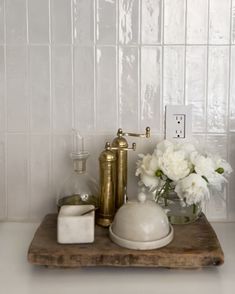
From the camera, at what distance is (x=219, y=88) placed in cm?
124

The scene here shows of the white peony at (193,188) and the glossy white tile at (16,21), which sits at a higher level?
the glossy white tile at (16,21)

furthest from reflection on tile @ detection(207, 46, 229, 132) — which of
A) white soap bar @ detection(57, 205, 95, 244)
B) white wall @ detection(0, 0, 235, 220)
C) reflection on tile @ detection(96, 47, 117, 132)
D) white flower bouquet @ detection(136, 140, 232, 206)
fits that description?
white soap bar @ detection(57, 205, 95, 244)

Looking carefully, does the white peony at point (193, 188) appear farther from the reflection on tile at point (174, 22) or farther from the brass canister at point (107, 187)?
the reflection on tile at point (174, 22)

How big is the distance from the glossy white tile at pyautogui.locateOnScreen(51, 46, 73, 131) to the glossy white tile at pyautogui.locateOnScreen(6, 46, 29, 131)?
0.25 feet

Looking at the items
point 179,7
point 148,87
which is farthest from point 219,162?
point 179,7

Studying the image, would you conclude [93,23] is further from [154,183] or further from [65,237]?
[65,237]

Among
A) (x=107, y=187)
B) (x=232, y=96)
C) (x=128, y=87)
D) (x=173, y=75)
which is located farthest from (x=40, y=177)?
(x=232, y=96)

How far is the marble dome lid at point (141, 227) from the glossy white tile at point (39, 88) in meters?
0.40

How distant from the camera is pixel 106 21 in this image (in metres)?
1.22

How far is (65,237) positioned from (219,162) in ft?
1.41

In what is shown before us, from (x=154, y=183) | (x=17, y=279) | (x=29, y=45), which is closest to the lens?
(x=17, y=279)

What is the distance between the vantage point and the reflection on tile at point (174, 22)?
121cm

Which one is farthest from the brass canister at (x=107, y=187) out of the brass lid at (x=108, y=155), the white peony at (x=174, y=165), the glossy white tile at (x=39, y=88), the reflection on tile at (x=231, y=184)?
the reflection on tile at (x=231, y=184)

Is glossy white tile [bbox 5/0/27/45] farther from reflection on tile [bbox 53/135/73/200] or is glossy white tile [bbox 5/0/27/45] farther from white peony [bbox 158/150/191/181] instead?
white peony [bbox 158/150/191/181]
